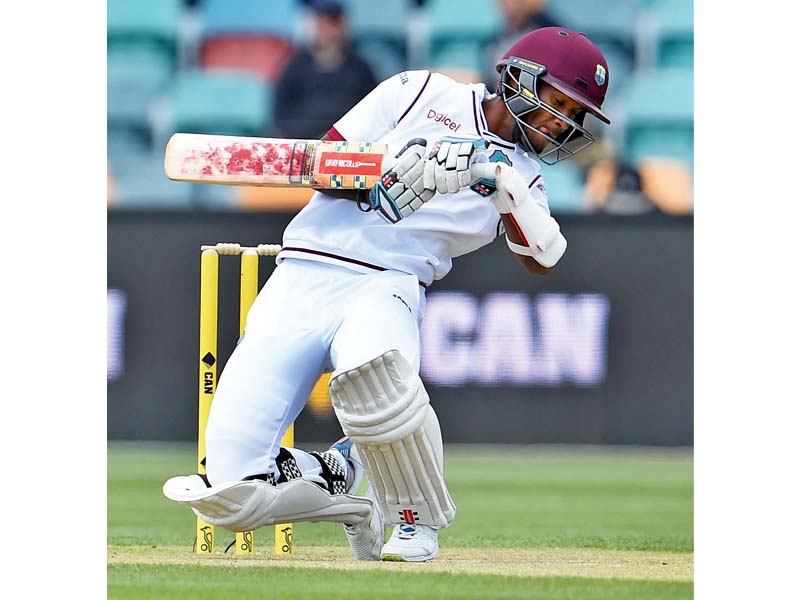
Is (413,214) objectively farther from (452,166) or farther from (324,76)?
(324,76)

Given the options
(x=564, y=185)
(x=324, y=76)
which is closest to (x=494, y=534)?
(x=564, y=185)

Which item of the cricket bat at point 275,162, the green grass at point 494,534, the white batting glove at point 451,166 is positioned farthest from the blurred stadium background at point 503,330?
the white batting glove at point 451,166

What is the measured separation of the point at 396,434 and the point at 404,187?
58cm

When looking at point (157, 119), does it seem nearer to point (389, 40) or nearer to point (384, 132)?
point (389, 40)

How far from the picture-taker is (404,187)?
3.07 metres

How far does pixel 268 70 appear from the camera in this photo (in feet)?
27.4

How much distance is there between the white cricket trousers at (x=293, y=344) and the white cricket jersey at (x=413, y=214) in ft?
0.15

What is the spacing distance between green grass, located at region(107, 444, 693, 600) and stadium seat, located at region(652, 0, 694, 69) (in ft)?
9.44

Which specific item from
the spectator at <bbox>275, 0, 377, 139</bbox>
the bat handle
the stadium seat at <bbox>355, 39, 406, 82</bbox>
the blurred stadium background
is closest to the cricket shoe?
the bat handle

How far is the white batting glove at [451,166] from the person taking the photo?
302 centimetres

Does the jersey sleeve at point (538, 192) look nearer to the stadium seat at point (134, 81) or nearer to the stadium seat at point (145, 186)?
the stadium seat at point (145, 186)

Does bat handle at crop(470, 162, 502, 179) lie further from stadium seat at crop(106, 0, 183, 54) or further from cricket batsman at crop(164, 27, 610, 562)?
stadium seat at crop(106, 0, 183, 54)

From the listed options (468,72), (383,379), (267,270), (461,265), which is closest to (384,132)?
(383,379)

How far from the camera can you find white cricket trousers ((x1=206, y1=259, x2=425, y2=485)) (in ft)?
10.1
